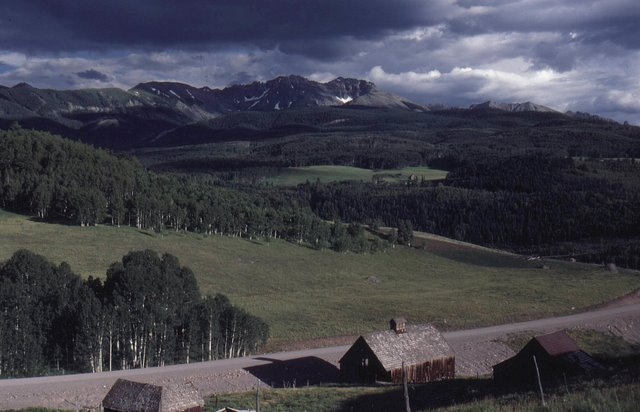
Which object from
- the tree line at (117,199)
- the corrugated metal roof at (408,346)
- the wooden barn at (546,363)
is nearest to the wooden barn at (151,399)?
the corrugated metal roof at (408,346)

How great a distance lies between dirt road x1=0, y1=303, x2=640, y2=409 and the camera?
4019cm

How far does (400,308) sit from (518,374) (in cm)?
3465

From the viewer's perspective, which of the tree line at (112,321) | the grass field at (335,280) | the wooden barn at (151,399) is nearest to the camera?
the wooden barn at (151,399)

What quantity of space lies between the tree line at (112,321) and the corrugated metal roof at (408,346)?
1244cm

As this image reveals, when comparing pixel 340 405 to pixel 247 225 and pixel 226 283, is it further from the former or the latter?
pixel 247 225

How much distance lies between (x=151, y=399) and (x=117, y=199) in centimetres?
7952

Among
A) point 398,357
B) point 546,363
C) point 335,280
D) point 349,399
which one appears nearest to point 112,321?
point 349,399

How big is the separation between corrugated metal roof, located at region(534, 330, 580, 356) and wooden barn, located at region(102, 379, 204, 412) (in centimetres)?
2062

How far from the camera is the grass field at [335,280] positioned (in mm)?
71188

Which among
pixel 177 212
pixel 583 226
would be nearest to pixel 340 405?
pixel 177 212

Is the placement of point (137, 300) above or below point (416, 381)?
above

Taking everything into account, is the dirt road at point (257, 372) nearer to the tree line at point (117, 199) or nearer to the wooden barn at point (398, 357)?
the wooden barn at point (398, 357)

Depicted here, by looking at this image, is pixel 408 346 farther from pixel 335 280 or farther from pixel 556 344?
pixel 335 280

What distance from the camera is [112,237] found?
9819cm
